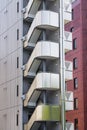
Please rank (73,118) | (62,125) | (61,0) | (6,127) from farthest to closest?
(73,118) < (6,127) < (61,0) < (62,125)

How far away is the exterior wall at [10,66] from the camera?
1304 inches

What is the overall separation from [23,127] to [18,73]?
15.0ft

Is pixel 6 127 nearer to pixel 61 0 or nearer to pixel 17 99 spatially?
pixel 17 99

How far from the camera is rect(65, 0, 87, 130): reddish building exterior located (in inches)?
2180

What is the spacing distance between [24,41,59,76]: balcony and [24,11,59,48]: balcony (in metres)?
1.49

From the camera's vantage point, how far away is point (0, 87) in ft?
121

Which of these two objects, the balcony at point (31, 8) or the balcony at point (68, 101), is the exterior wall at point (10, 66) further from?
the balcony at point (68, 101)

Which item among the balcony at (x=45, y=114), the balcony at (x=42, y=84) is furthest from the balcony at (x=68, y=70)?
the balcony at (x=45, y=114)

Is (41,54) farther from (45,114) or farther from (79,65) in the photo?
(79,65)

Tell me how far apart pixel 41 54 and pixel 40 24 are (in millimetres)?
2438

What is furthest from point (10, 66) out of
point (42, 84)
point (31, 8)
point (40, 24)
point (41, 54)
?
point (42, 84)

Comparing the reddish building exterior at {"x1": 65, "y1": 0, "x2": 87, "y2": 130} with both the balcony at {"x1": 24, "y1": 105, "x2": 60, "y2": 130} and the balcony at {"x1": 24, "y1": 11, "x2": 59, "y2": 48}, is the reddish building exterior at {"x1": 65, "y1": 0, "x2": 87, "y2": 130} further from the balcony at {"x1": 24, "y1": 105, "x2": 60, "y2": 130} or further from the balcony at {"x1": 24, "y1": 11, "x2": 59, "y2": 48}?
the balcony at {"x1": 24, "y1": 105, "x2": 60, "y2": 130}

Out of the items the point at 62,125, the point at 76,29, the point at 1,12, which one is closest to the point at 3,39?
the point at 1,12

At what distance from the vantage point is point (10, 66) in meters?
35.1
